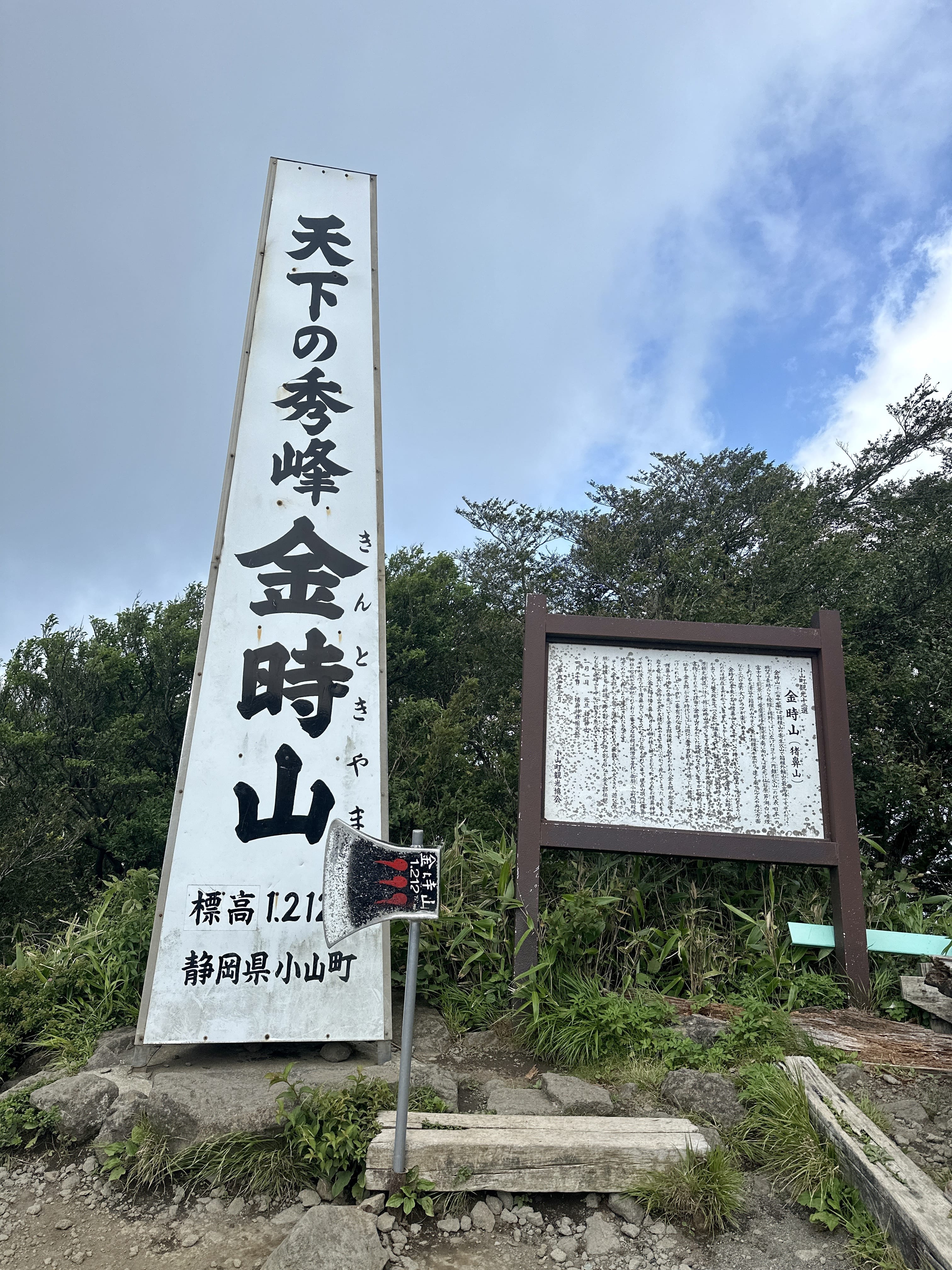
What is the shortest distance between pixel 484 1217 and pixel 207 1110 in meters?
1.38

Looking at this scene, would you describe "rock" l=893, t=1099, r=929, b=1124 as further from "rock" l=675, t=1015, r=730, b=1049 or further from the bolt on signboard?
the bolt on signboard

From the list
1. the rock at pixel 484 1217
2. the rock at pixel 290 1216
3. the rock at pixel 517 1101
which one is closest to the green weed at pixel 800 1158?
the rock at pixel 517 1101

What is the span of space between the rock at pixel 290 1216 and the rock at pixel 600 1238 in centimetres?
114

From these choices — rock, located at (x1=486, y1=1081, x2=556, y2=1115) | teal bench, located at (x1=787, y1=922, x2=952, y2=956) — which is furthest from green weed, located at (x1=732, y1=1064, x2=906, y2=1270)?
teal bench, located at (x1=787, y1=922, x2=952, y2=956)

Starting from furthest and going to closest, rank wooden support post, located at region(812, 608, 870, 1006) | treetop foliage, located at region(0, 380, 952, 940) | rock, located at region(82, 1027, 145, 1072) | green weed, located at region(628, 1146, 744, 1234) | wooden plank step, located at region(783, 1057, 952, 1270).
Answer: treetop foliage, located at region(0, 380, 952, 940), wooden support post, located at region(812, 608, 870, 1006), rock, located at region(82, 1027, 145, 1072), green weed, located at region(628, 1146, 744, 1234), wooden plank step, located at region(783, 1057, 952, 1270)

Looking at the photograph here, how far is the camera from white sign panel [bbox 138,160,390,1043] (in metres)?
4.48

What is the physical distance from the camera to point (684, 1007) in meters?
4.89

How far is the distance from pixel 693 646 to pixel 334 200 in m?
4.46

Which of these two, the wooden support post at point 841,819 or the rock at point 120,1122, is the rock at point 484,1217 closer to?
the rock at point 120,1122

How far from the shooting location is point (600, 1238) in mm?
3193

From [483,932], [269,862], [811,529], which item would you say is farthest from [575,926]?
[811,529]

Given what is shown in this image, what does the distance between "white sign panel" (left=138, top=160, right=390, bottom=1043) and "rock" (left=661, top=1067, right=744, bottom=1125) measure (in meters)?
1.53

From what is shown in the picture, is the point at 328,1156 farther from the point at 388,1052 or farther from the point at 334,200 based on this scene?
the point at 334,200

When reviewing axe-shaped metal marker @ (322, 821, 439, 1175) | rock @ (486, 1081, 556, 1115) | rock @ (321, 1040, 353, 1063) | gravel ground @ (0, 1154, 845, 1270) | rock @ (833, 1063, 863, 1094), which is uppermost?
axe-shaped metal marker @ (322, 821, 439, 1175)
